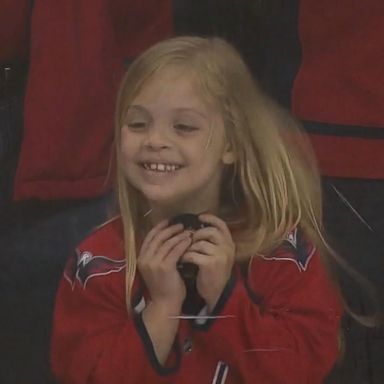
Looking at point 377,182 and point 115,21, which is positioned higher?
point 115,21

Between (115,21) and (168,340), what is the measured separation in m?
0.43

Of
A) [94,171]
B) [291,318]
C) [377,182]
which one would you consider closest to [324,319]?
[291,318]

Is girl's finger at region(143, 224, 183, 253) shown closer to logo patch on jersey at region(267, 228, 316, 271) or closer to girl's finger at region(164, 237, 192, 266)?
girl's finger at region(164, 237, 192, 266)

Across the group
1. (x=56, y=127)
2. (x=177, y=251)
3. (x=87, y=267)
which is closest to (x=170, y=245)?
(x=177, y=251)

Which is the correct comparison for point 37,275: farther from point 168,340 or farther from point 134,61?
point 134,61

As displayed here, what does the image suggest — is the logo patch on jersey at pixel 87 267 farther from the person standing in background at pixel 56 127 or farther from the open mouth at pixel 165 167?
the open mouth at pixel 165 167

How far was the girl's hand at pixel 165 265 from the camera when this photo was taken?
1.46 m

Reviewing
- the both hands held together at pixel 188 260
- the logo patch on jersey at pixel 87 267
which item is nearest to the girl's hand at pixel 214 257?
the both hands held together at pixel 188 260

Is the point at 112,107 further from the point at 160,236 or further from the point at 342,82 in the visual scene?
the point at 342,82

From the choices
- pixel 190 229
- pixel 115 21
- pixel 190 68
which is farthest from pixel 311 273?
pixel 115 21

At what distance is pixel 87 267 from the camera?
148 cm

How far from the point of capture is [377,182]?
58.3 inches

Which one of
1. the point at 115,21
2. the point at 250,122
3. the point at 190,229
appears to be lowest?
the point at 190,229

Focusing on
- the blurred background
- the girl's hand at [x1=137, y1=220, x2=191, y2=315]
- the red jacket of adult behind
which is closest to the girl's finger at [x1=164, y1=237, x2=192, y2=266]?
the girl's hand at [x1=137, y1=220, x2=191, y2=315]
